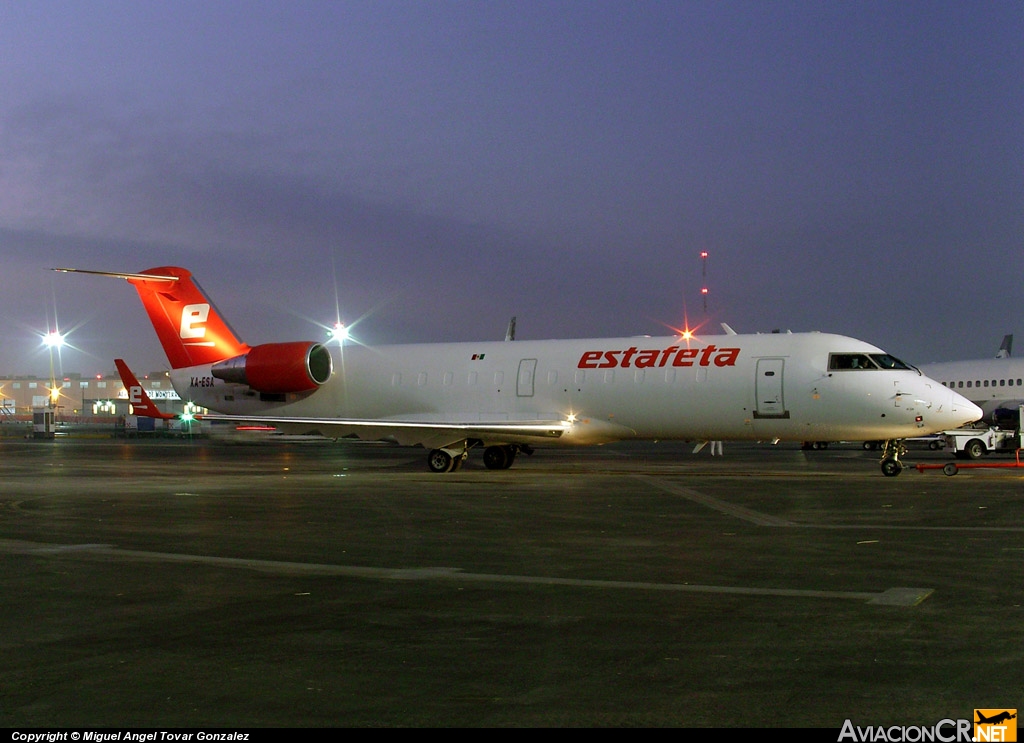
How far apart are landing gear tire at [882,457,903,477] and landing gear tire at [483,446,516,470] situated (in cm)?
1016

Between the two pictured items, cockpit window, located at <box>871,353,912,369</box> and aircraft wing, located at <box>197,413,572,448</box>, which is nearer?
cockpit window, located at <box>871,353,912,369</box>

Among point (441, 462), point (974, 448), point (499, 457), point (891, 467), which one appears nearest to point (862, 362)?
point (891, 467)

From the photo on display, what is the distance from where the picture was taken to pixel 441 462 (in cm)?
2812

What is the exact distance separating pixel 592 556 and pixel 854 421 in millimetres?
14665

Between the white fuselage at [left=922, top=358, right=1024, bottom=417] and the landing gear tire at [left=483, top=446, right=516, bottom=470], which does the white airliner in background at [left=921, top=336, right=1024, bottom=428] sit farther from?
the landing gear tire at [left=483, top=446, right=516, bottom=470]

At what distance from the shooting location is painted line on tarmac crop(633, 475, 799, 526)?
15.0 meters

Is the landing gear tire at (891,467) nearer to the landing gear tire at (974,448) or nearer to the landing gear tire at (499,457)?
the landing gear tire at (499,457)

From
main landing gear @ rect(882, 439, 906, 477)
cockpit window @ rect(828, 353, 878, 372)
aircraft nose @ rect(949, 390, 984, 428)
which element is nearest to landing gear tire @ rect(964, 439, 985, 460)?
main landing gear @ rect(882, 439, 906, 477)

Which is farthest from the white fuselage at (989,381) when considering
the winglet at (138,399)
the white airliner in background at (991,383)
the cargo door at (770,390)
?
the winglet at (138,399)

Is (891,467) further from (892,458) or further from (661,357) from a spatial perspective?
(661,357)

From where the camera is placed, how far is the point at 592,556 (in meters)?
11.6

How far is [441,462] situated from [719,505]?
11.9 meters

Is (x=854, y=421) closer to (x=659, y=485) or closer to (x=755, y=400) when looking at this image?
(x=755, y=400)

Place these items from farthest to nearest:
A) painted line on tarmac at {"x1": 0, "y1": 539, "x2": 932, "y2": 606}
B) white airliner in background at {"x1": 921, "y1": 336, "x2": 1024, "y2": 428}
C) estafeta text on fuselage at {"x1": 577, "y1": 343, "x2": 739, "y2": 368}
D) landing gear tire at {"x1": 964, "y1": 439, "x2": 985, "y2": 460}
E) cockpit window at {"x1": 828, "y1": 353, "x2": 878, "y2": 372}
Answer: white airliner in background at {"x1": 921, "y1": 336, "x2": 1024, "y2": 428}
landing gear tire at {"x1": 964, "y1": 439, "x2": 985, "y2": 460}
estafeta text on fuselage at {"x1": 577, "y1": 343, "x2": 739, "y2": 368}
cockpit window at {"x1": 828, "y1": 353, "x2": 878, "y2": 372}
painted line on tarmac at {"x1": 0, "y1": 539, "x2": 932, "y2": 606}
